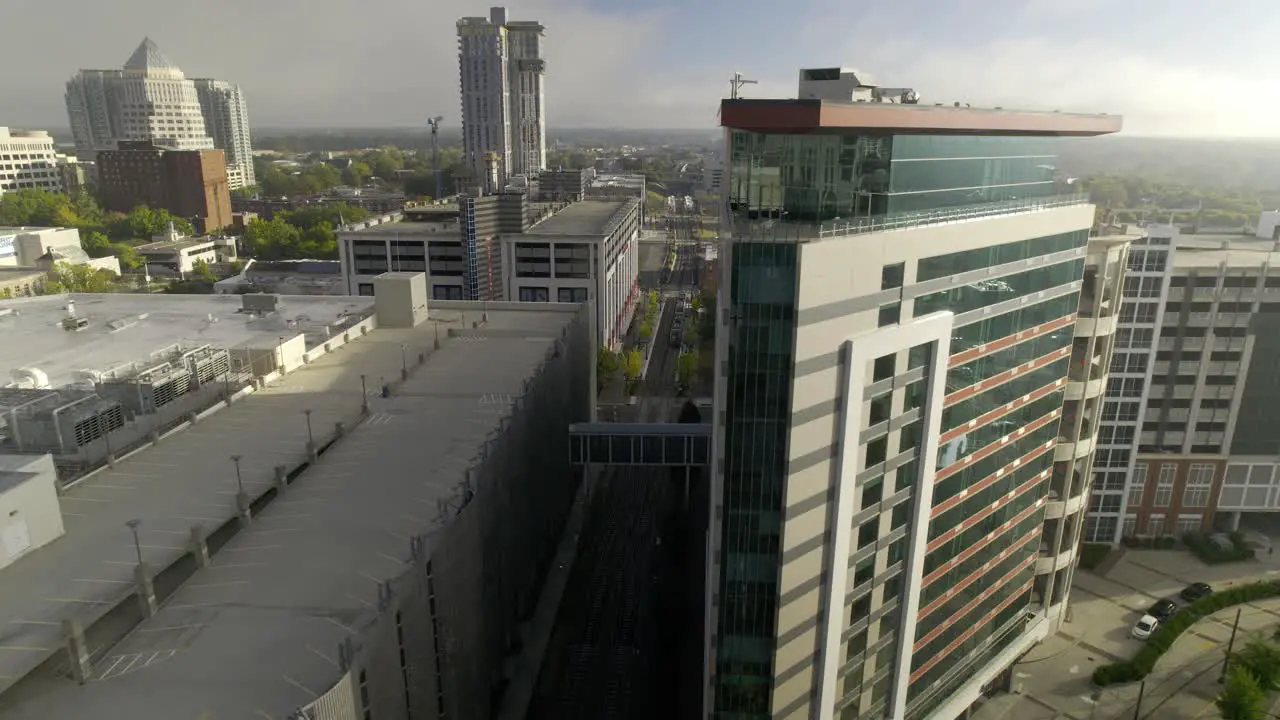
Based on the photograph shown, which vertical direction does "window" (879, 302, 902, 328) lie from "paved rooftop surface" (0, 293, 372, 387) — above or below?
above

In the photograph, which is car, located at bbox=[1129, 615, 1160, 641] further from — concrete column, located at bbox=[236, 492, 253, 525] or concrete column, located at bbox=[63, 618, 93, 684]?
concrete column, located at bbox=[63, 618, 93, 684]

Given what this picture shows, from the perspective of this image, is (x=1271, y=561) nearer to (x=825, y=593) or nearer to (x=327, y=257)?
(x=825, y=593)

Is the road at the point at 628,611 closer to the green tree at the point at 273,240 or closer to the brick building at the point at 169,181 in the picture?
the green tree at the point at 273,240

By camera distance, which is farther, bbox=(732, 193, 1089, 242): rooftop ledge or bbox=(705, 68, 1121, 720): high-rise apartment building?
bbox=(705, 68, 1121, 720): high-rise apartment building

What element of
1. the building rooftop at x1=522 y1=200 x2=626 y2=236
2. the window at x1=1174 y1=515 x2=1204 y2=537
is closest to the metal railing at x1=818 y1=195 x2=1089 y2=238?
the window at x1=1174 y1=515 x2=1204 y2=537

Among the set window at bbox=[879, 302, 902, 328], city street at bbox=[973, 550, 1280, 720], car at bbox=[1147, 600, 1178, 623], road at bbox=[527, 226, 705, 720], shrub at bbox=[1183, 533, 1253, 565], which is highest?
window at bbox=[879, 302, 902, 328]

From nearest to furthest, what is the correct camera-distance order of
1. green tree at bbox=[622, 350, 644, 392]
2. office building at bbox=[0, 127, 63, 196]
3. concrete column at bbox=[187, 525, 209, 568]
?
concrete column at bbox=[187, 525, 209, 568] → green tree at bbox=[622, 350, 644, 392] → office building at bbox=[0, 127, 63, 196]

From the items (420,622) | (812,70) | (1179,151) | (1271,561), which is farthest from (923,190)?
(1179,151)

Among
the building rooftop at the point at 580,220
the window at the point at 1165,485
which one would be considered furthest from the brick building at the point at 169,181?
the window at the point at 1165,485
